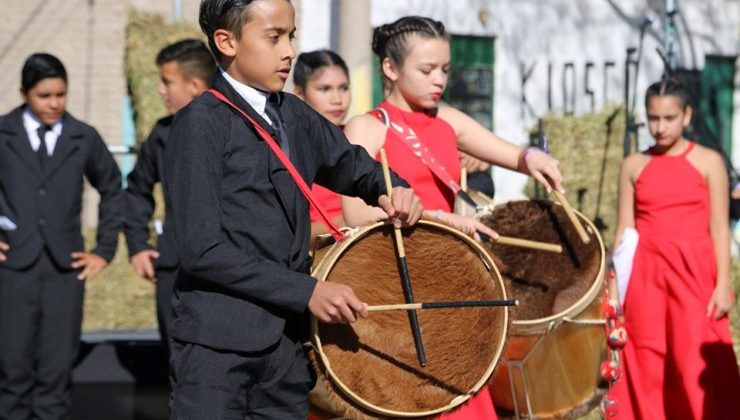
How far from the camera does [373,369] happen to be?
376cm

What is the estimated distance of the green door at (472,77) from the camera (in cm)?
1324

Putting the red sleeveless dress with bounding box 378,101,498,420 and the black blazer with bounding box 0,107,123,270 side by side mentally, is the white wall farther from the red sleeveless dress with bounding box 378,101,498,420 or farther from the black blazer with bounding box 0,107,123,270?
the red sleeveless dress with bounding box 378,101,498,420

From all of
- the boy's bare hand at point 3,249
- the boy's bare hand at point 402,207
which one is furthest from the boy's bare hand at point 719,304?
the boy's bare hand at point 3,249

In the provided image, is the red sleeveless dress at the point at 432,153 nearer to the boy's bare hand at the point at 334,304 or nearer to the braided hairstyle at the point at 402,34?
the braided hairstyle at the point at 402,34

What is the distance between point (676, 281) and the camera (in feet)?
22.3

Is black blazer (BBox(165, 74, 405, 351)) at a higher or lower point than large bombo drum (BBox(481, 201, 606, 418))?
higher

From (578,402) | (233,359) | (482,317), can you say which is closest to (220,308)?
(233,359)

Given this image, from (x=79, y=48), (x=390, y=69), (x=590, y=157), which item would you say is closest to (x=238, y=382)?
(x=390, y=69)

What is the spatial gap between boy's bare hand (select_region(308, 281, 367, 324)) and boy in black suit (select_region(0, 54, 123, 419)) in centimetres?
364

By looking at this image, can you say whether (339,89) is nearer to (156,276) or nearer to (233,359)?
(156,276)

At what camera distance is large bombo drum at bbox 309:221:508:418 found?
3686mm

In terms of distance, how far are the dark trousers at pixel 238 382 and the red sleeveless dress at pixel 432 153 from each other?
1.27 m

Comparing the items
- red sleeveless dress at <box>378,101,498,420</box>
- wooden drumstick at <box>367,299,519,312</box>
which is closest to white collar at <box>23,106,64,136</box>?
red sleeveless dress at <box>378,101,498,420</box>

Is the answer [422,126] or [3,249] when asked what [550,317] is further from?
[3,249]
